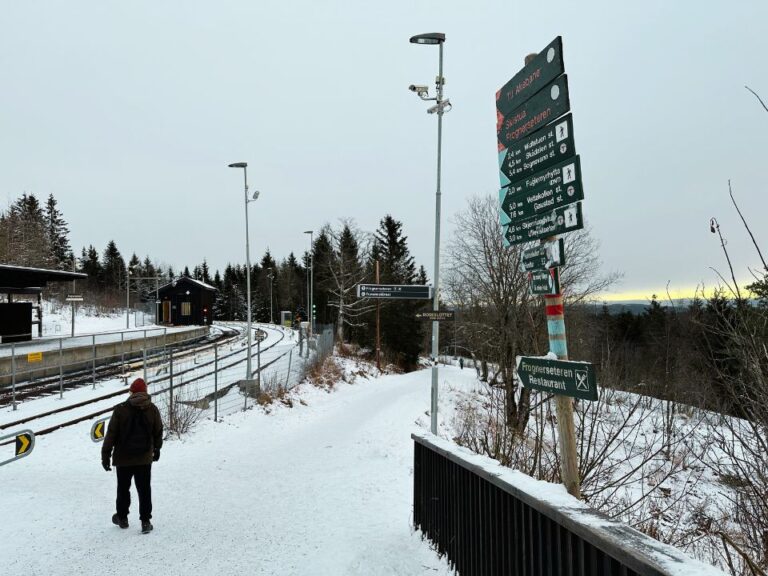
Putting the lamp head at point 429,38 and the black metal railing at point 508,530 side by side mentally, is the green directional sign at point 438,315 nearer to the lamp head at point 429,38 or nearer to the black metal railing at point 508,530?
the black metal railing at point 508,530

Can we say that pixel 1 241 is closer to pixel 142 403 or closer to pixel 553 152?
pixel 142 403

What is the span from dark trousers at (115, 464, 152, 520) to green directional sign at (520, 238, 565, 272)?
513 centimetres

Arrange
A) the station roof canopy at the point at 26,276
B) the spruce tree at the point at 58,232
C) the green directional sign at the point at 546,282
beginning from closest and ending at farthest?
the green directional sign at the point at 546,282 < the station roof canopy at the point at 26,276 < the spruce tree at the point at 58,232

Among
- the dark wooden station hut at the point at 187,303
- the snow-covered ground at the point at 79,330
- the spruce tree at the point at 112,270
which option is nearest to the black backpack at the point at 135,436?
the snow-covered ground at the point at 79,330

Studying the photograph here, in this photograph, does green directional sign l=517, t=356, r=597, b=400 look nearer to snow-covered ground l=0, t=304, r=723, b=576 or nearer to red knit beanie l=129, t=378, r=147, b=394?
snow-covered ground l=0, t=304, r=723, b=576

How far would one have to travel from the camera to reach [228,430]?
13.0 meters

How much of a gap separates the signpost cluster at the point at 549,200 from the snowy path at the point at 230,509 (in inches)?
94.4

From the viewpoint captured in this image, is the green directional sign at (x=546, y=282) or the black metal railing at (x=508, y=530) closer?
the black metal railing at (x=508, y=530)

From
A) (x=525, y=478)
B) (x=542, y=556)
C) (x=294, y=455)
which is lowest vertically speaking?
(x=294, y=455)

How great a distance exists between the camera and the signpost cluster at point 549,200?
3018 mm

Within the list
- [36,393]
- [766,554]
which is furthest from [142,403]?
[36,393]

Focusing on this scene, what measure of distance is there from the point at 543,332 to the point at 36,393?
1945cm

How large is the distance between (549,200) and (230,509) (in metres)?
6.29

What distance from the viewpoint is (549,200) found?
3221 mm
